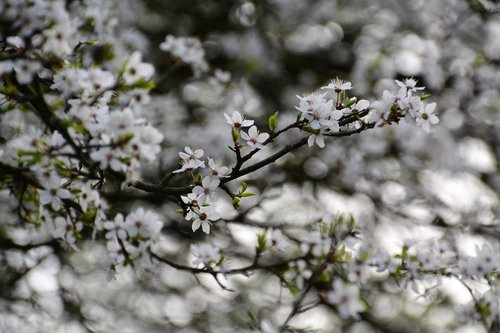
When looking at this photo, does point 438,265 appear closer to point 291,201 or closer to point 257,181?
point 257,181

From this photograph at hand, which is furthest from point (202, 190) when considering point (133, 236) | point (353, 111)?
point (353, 111)

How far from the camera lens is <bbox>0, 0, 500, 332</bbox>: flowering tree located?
244 centimetres

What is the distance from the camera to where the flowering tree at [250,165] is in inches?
96.0

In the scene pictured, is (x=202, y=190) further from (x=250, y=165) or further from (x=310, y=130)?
(x=250, y=165)

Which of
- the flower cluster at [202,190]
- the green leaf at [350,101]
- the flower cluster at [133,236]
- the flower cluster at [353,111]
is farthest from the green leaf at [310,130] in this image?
the flower cluster at [133,236]

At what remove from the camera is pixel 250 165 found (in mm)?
3506

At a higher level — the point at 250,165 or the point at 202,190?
the point at 202,190

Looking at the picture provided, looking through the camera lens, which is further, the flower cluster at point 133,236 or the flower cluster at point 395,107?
the flower cluster at point 133,236

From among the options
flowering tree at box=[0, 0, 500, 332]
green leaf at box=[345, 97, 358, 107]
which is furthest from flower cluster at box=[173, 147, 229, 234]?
green leaf at box=[345, 97, 358, 107]

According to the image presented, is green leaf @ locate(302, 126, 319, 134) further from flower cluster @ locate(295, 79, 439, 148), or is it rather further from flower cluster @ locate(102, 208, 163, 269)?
flower cluster @ locate(102, 208, 163, 269)

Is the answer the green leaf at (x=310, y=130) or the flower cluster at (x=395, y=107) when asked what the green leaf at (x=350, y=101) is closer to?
the flower cluster at (x=395, y=107)

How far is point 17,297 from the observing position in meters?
4.75

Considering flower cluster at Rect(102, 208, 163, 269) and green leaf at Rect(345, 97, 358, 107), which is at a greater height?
green leaf at Rect(345, 97, 358, 107)

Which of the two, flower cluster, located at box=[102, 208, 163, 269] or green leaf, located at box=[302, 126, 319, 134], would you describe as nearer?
green leaf, located at box=[302, 126, 319, 134]
